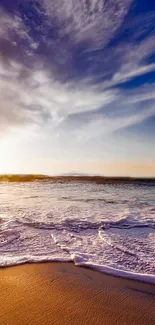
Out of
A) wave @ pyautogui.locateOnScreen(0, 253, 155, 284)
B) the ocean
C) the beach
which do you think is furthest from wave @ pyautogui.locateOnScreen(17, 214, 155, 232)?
A: the beach

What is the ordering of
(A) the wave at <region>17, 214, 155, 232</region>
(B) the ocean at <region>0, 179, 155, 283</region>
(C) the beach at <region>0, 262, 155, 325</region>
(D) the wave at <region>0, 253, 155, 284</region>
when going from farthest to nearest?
(A) the wave at <region>17, 214, 155, 232</region>
(B) the ocean at <region>0, 179, 155, 283</region>
(D) the wave at <region>0, 253, 155, 284</region>
(C) the beach at <region>0, 262, 155, 325</region>

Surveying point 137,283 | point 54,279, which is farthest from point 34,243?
point 137,283

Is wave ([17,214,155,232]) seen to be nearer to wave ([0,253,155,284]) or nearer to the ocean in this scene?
the ocean

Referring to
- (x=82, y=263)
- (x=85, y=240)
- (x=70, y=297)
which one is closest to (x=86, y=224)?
(x=85, y=240)

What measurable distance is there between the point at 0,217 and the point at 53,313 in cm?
558

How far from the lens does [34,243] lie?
4.99m

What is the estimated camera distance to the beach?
8.18ft

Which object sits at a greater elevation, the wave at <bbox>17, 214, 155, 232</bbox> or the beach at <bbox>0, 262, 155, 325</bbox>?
the wave at <bbox>17, 214, 155, 232</bbox>

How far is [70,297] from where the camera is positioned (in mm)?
2936

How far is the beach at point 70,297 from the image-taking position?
2492 mm

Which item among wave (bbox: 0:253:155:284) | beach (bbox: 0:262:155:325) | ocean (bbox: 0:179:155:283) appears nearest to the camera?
beach (bbox: 0:262:155:325)

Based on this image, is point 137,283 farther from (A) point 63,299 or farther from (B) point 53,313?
(B) point 53,313

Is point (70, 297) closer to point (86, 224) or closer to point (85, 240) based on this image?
point (85, 240)

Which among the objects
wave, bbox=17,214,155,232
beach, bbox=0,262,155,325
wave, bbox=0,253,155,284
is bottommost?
beach, bbox=0,262,155,325
